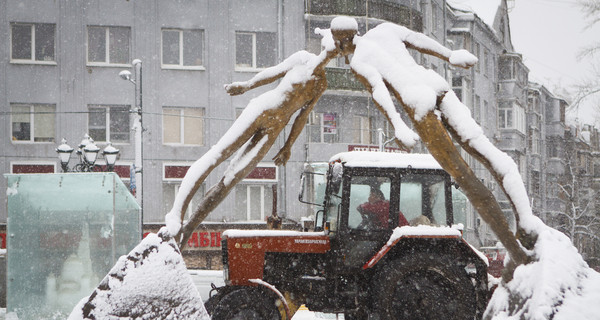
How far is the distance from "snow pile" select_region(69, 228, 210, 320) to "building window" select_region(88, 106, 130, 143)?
2131cm

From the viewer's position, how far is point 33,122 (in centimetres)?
2416

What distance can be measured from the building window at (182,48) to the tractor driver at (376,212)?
17.6m

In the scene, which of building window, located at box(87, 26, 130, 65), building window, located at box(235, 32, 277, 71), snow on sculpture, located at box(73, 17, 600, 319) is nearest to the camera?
snow on sculpture, located at box(73, 17, 600, 319)

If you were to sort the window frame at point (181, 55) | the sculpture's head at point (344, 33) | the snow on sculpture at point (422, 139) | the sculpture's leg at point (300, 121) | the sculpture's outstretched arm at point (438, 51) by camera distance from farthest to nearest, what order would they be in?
the window frame at point (181, 55) → the sculpture's leg at point (300, 121) → the sculpture's head at point (344, 33) → the sculpture's outstretched arm at point (438, 51) → the snow on sculpture at point (422, 139)

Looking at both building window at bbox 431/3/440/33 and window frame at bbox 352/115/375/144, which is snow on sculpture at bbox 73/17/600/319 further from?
building window at bbox 431/3/440/33

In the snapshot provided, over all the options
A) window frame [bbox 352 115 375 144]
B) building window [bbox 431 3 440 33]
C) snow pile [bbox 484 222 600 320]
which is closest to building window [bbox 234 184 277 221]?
window frame [bbox 352 115 375 144]

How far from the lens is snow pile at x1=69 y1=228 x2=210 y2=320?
378 centimetres

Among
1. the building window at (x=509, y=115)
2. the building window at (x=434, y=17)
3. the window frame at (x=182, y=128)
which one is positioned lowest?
the window frame at (x=182, y=128)

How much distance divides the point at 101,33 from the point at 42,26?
2.05 metres

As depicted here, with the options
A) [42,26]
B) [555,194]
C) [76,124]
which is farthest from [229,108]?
[555,194]

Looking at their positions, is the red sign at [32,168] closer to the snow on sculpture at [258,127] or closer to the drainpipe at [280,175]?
the drainpipe at [280,175]

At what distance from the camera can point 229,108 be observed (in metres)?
25.5

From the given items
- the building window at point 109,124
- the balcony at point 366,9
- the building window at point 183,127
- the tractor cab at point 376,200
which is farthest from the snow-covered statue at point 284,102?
the balcony at point 366,9

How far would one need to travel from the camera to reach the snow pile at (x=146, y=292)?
12.4ft
